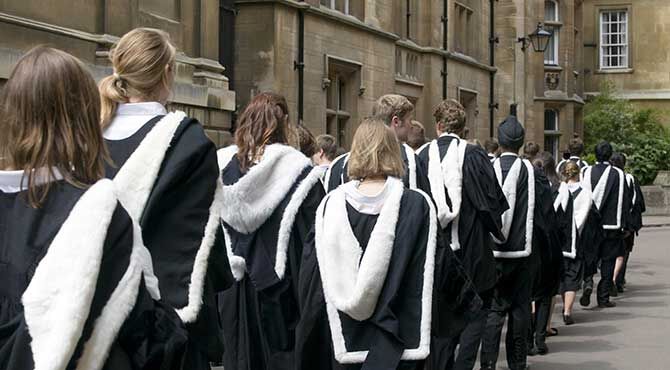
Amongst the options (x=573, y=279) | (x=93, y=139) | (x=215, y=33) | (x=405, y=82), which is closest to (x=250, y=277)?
(x=93, y=139)

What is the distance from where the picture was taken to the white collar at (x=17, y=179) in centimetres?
299

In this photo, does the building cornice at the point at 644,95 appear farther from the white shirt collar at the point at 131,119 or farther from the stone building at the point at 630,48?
the white shirt collar at the point at 131,119

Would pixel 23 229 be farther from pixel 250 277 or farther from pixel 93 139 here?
pixel 250 277

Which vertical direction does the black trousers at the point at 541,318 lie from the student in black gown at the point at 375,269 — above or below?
below

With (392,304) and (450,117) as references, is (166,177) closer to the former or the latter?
(392,304)

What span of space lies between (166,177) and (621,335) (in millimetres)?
8062

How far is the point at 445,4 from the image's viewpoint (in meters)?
25.4

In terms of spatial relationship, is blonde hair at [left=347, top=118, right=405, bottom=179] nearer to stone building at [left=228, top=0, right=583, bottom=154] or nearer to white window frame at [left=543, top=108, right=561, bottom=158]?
stone building at [left=228, top=0, right=583, bottom=154]

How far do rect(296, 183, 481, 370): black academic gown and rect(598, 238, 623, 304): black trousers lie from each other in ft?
28.2

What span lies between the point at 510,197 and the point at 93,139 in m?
6.17

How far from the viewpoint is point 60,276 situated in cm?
295

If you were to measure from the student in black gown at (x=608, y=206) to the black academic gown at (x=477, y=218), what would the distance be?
19.7 feet

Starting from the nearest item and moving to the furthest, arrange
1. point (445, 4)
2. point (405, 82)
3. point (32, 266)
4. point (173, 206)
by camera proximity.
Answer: point (32, 266)
point (173, 206)
point (405, 82)
point (445, 4)

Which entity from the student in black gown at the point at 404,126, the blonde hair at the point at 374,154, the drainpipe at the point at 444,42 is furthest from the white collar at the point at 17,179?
the drainpipe at the point at 444,42
